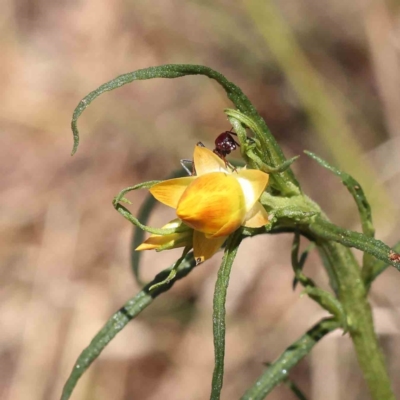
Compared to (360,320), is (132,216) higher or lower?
higher

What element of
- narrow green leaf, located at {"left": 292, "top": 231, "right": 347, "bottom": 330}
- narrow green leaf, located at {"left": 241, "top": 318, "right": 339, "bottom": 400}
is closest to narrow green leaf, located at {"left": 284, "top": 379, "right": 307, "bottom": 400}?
narrow green leaf, located at {"left": 241, "top": 318, "right": 339, "bottom": 400}

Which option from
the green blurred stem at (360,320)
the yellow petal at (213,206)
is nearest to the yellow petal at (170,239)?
the yellow petal at (213,206)

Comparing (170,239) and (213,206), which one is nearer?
(213,206)

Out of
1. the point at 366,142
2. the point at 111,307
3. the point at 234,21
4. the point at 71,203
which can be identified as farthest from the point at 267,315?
the point at 234,21

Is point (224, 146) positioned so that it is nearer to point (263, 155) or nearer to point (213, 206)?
point (263, 155)

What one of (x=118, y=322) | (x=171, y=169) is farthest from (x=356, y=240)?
(x=171, y=169)

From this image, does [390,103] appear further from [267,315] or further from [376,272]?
[376,272]
